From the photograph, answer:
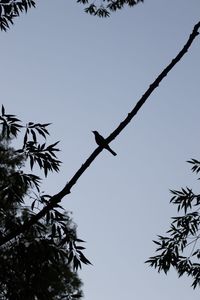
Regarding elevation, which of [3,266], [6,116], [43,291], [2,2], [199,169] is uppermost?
[2,2]

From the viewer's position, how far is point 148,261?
31.5 ft

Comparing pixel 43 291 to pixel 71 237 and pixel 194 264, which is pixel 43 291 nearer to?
pixel 71 237

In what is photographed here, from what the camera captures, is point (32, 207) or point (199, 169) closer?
point (32, 207)

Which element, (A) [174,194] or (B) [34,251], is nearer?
(B) [34,251]

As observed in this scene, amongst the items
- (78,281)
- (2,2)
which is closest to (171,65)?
(2,2)

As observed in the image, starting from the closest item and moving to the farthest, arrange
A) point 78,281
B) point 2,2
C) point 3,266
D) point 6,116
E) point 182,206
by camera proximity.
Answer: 1. point 3,266
2. point 6,116
3. point 2,2
4. point 182,206
5. point 78,281

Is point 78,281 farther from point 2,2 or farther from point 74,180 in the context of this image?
point 74,180

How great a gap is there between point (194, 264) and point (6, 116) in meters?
6.44

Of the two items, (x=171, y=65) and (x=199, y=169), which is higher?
(x=199, y=169)

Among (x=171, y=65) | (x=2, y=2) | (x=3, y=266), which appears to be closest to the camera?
(x=171, y=65)

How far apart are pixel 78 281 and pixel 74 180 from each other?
1069cm

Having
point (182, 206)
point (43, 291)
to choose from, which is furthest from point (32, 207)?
point (182, 206)

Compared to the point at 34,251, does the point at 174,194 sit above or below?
above

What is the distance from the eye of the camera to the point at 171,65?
3273 millimetres
